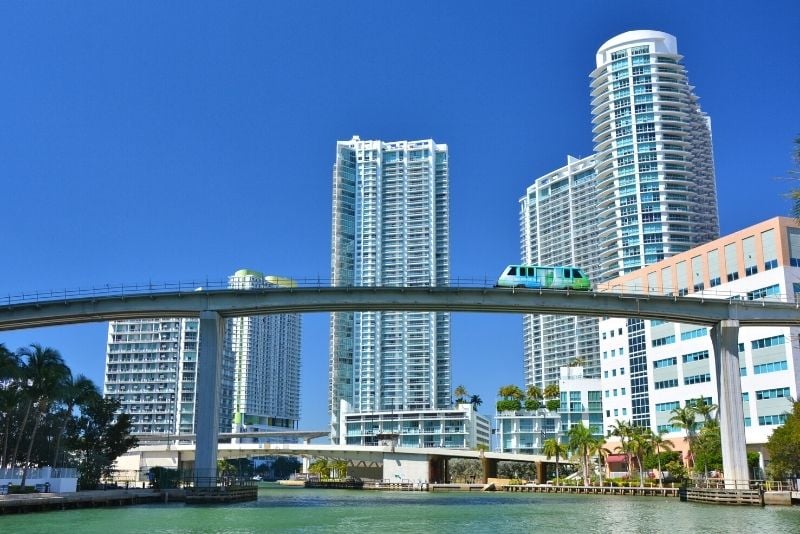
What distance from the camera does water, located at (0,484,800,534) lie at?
1860 inches

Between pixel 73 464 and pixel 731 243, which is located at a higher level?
pixel 731 243

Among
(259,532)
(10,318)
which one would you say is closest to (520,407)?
(10,318)

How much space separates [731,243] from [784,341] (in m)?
16.2

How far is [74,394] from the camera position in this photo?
84.1 metres

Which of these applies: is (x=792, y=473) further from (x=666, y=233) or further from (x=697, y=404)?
(x=666, y=233)

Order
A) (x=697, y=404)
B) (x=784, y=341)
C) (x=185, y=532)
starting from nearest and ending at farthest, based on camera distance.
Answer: (x=185, y=532) < (x=784, y=341) < (x=697, y=404)

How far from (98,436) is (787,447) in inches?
2780

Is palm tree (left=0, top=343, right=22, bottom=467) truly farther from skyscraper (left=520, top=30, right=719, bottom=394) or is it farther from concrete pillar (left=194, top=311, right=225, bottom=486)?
skyscraper (left=520, top=30, right=719, bottom=394)

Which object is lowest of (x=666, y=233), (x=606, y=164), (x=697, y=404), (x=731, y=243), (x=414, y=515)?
(x=414, y=515)

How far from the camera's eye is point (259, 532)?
4550cm

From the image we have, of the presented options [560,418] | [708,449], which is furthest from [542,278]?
[560,418]

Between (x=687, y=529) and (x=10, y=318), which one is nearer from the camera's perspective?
(x=687, y=529)

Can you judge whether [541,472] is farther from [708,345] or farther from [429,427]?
[429,427]

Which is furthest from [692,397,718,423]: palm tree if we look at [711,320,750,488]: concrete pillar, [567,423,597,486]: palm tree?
[711,320,750,488]: concrete pillar
